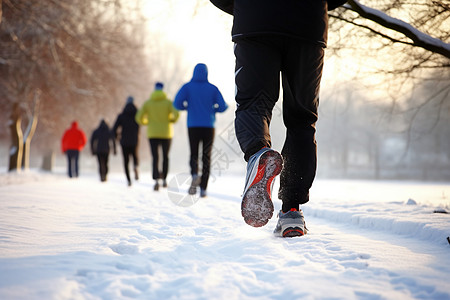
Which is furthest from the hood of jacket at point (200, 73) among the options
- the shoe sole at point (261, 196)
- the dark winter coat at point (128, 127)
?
the shoe sole at point (261, 196)

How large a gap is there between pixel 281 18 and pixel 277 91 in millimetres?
447

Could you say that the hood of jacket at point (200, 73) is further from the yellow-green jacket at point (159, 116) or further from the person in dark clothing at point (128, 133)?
the person in dark clothing at point (128, 133)

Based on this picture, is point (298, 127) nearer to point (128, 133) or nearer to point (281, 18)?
point (281, 18)

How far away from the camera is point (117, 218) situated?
332 cm

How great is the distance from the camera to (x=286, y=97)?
7.89 feet

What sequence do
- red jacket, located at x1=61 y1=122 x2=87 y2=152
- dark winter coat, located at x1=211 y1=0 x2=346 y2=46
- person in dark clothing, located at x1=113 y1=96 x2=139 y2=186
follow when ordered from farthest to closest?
red jacket, located at x1=61 y1=122 x2=87 y2=152 < person in dark clothing, located at x1=113 y1=96 x2=139 y2=186 < dark winter coat, located at x1=211 y1=0 x2=346 y2=46

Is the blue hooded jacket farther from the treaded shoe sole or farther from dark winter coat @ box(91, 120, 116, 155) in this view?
dark winter coat @ box(91, 120, 116, 155)

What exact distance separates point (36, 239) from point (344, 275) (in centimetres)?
177

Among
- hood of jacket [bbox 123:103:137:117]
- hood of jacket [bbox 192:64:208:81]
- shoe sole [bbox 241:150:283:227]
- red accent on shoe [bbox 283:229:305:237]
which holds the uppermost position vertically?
hood of jacket [bbox 192:64:208:81]

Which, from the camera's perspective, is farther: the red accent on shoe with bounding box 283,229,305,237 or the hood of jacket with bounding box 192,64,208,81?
the hood of jacket with bounding box 192,64,208,81

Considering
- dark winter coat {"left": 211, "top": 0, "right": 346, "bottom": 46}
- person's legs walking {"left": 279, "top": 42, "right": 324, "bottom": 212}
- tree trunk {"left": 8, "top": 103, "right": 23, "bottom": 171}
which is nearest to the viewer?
dark winter coat {"left": 211, "top": 0, "right": 346, "bottom": 46}

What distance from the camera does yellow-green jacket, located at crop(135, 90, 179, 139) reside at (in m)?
7.29

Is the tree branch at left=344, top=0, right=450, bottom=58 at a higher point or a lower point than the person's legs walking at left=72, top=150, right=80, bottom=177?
higher

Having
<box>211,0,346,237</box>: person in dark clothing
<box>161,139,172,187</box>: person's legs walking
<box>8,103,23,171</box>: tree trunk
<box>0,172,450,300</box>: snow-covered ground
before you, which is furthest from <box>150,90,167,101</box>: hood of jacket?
<box>8,103,23,171</box>: tree trunk
